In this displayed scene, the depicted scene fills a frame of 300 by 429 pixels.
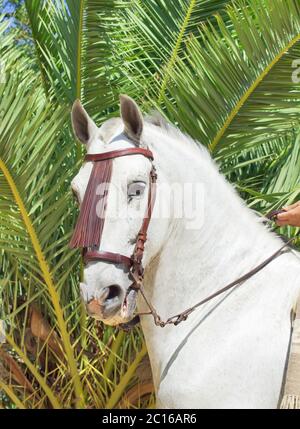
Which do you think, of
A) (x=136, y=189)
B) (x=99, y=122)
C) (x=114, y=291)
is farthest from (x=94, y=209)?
(x=99, y=122)

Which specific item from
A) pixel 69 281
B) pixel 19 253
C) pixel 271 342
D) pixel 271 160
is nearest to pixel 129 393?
pixel 69 281

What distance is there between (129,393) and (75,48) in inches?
94.3

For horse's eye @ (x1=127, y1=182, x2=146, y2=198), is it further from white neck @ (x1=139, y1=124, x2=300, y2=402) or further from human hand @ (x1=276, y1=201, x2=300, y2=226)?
human hand @ (x1=276, y1=201, x2=300, y2=226)

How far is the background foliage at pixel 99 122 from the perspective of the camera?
13.5 feet

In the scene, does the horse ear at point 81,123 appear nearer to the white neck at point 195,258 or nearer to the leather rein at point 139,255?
the leather rein at point 139,255

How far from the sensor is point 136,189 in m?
2.48

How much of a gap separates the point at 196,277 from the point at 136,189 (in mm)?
397

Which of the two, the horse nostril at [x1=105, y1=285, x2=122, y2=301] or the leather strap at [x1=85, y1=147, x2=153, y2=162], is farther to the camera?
the leather strap at [x1=85, y1=147, x2=153, y2=162]

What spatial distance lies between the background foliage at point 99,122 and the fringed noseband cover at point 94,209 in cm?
154

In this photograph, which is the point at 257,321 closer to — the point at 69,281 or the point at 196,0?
the point at 69,281

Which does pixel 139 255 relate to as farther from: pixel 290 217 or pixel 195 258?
pixel 290 217

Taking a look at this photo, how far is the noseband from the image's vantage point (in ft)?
7.87

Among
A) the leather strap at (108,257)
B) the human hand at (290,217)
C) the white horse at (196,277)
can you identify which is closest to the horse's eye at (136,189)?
the white horse at (196,277)

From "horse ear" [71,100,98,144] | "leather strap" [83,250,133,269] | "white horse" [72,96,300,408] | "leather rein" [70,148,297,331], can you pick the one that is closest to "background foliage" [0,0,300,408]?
"horse ear" [71,100,98,144]
